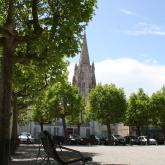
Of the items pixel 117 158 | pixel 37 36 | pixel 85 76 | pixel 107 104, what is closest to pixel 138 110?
pixel 107 104

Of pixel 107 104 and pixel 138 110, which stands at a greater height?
pixel 107 104

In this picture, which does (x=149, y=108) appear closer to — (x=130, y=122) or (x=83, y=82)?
(x=130, y=122)

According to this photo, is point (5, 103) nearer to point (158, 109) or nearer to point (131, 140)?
point (131, 140)

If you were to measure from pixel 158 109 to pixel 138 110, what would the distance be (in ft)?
12.7

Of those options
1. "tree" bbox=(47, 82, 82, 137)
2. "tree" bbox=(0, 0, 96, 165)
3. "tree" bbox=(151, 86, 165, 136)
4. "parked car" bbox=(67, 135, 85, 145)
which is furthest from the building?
"tree" bbox=(0, 0, 96, 165)

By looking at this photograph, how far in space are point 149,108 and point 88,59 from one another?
2452 inches

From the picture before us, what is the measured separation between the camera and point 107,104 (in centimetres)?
8294

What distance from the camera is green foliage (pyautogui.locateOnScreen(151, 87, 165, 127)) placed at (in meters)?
88.2

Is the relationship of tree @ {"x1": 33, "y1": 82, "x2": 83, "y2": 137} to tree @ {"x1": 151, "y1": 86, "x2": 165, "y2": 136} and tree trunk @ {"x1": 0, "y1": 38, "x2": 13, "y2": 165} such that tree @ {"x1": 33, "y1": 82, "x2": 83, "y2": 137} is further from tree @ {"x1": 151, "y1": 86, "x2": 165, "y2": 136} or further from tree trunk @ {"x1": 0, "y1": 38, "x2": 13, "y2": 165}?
tree trunk @ {"x1": 0, "y1": 38, "x2": 13, "y2": 165}

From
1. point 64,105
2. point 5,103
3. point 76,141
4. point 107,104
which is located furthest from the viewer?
point 107,104

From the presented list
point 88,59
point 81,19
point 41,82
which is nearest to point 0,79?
point 81,19

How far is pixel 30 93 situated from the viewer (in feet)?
116

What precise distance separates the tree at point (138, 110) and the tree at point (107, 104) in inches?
234

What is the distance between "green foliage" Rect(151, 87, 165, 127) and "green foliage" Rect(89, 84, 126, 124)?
771cm
